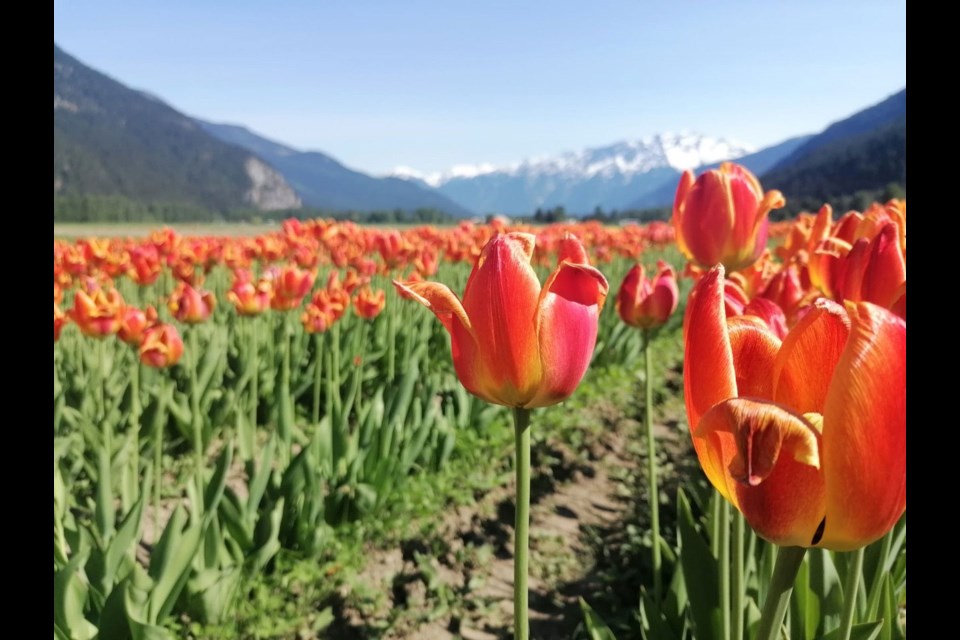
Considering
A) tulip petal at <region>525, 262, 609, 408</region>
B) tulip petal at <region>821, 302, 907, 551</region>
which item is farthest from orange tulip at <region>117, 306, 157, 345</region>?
tulip petal at <region>821, 302, 907, 551</region>

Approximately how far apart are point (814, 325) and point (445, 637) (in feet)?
8.43

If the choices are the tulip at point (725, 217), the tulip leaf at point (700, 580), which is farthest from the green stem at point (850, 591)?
the tulip at point (725, 217)

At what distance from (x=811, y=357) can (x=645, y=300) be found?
1.80 m

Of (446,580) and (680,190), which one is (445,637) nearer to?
(446,580)

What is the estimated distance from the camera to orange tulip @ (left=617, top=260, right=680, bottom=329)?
244 centimetres

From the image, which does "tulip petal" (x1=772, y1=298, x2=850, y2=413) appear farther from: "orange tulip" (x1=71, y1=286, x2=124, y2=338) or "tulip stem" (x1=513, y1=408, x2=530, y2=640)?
"orange tulip" (x1=71, y1=286, x2=124, y2=338)

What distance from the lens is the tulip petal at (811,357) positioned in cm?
67

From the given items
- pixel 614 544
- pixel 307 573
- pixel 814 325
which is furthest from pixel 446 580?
pixel 814 325

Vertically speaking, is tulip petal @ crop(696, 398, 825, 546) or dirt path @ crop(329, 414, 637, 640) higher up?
tulip petal @ crop(696, 398, 825, 546)

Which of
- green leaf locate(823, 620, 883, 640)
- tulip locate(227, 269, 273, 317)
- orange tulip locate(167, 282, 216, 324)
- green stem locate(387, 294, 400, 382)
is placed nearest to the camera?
green leaf locate(823, 620, 883, 640)

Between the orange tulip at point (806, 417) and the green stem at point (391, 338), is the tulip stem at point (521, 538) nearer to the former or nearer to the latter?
the orange tulip at point (806, 417)

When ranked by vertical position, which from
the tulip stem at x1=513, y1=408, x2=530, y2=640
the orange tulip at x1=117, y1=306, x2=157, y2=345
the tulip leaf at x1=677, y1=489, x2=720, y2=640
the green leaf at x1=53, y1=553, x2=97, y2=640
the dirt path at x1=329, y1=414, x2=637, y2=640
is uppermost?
the orange tulip at x1=117, y1=306, x2=157, y2=345

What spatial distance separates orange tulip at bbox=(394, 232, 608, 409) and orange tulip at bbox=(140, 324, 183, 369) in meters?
2.29
